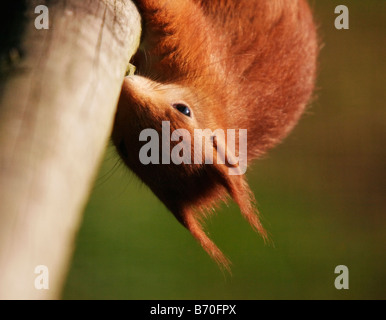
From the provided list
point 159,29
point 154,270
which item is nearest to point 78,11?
point 159,29

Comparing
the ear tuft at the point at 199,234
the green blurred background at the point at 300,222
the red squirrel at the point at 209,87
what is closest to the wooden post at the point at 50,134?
the red squirrel at the point at 209,87

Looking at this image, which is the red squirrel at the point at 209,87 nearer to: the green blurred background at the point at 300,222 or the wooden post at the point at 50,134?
the wooden post at the point at 50,134

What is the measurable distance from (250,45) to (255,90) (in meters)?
0.08

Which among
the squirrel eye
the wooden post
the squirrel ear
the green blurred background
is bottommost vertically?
the wooden post

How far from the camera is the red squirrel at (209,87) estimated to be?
853 millimetres

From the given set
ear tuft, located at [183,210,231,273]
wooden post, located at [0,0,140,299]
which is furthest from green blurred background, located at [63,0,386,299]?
wooden post, located at [0,0,140,299]

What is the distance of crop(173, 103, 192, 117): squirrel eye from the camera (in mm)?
863

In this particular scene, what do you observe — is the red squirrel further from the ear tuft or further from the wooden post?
the wooden post

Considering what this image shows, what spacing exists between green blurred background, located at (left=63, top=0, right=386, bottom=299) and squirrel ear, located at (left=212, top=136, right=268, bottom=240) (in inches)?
48.7

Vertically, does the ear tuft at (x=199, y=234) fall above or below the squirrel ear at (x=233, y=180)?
below

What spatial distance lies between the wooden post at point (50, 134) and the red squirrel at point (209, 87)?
0.18m

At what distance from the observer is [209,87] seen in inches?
37.1

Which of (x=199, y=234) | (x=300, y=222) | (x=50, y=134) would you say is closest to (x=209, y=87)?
(x=199, y=234)

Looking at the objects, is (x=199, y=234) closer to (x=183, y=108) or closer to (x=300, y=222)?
(x=183, y=108)
